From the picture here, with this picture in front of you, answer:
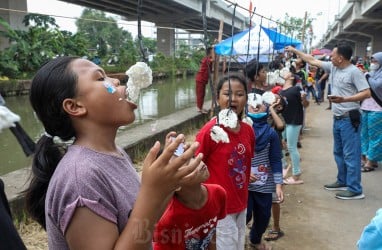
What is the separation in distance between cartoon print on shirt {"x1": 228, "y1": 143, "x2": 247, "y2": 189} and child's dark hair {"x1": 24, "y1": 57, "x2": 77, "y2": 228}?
1.33 meters

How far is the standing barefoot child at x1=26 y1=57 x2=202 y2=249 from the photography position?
39.8 inches

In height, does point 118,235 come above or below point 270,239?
above

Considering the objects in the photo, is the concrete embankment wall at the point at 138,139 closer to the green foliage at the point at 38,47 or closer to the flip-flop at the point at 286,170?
the flip-flop at the point at 286,170

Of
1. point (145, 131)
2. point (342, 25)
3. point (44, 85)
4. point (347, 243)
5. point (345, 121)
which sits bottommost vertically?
point (347, 243)

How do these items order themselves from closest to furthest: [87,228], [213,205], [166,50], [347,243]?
[87,228]
[213,205]
[347,243]
[166,50]

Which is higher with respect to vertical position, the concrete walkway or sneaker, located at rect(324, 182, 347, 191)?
sneaker, located at rect(324, 182, 347, 191)

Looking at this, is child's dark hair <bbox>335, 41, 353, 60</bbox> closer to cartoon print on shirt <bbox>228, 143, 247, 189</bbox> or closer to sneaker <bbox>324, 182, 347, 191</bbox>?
sneaker <bbox>324, 182, 347, 191</bbox>

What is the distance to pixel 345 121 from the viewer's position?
4.30 metres

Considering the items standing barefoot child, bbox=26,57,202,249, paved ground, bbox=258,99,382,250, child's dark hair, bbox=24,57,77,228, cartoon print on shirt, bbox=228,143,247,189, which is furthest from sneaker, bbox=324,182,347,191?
child's dark hair, bbox=24,57,77,228

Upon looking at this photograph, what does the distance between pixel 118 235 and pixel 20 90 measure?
45.1ft

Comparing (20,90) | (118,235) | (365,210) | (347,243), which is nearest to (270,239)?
(347,243)

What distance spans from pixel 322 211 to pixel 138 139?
252 centimetres

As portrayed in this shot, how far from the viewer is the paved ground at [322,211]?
11.2 feet

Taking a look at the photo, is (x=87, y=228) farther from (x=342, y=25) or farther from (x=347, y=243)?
(x=342, y=25)
